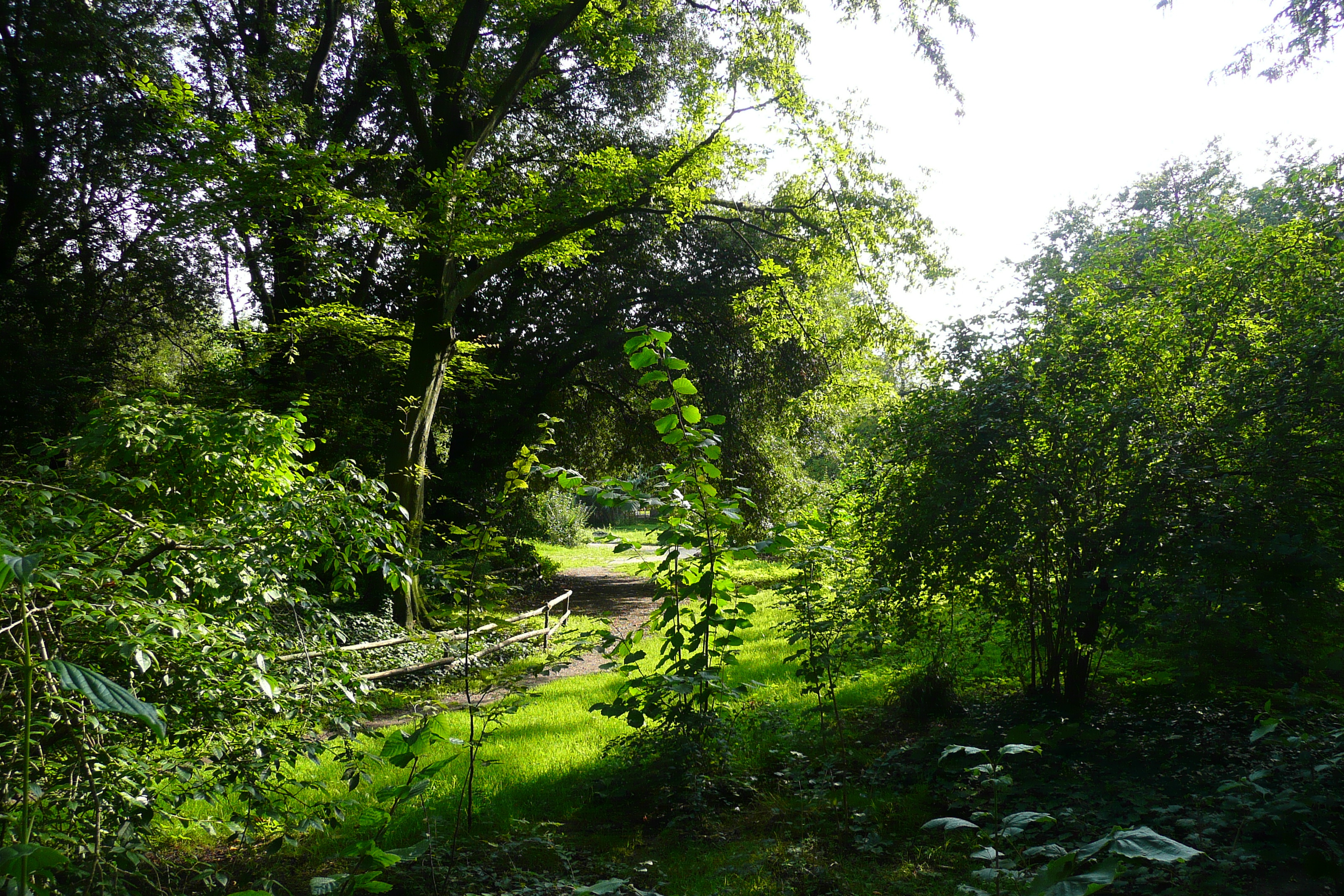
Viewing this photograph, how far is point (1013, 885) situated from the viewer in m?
2.68

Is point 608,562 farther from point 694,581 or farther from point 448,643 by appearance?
point 694,581

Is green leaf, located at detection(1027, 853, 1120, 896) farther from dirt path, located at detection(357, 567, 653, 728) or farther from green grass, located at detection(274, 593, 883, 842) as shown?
dirt path, located at detection(357, 567, 653, 728)

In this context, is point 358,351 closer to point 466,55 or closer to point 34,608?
point 466,55

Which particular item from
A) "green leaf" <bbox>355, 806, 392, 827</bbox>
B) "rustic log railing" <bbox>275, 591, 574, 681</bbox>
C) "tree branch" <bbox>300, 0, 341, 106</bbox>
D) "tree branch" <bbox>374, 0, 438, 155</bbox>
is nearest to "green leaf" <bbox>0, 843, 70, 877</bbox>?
"green leaf" <bbox>355, 806, 392, 827</bbox>

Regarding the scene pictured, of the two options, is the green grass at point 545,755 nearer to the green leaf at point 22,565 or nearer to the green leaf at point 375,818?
the green leaf at point 375,818

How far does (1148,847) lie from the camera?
1.43m

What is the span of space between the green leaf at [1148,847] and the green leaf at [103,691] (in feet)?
5.54

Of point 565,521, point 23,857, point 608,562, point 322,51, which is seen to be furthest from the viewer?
point 565,521

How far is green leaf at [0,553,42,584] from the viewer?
3.80 ft

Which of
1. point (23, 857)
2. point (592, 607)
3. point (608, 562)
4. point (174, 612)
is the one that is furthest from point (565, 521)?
point (23, 857)

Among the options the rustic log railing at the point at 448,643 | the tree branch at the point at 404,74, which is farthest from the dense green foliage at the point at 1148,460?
the tree branch at the point at 404,74

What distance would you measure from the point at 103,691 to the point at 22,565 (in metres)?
0.26

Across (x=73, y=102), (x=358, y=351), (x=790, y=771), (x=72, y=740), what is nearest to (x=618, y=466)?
(x=358, y=351)

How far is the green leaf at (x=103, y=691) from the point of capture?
1100 mm
